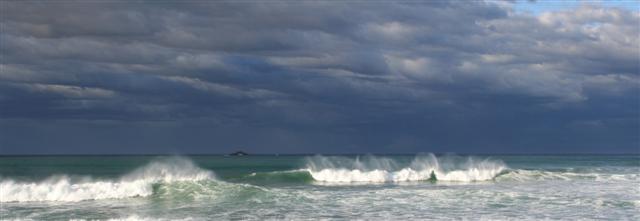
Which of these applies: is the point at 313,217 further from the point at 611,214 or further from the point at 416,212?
the point at 611,214

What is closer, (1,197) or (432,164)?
(1,197)

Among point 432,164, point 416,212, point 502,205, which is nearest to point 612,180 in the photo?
point 432,164

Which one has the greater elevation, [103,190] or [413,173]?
[413,173]

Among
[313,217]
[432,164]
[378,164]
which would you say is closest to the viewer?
[313,217]

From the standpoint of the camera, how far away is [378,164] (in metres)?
50.2

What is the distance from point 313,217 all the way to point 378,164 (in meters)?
29.8

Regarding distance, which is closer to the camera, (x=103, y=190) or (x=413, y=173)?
(x=103, y=190)

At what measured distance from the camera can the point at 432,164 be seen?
145 ft

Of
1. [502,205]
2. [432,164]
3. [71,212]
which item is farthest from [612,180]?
[71,212]

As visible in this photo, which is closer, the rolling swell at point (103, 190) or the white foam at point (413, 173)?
the rolling swell at point (103, 190)

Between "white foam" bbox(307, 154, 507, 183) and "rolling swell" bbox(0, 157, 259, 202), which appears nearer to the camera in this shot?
"rolling swell" bbox(0, 157, 259, 202)

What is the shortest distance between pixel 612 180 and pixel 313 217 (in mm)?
23608

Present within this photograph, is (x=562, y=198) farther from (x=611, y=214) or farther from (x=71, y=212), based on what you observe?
(x=71, y=212)

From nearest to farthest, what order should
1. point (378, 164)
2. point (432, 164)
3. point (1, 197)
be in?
point (1, 197) → point (432, 164) → point (378, 164)
